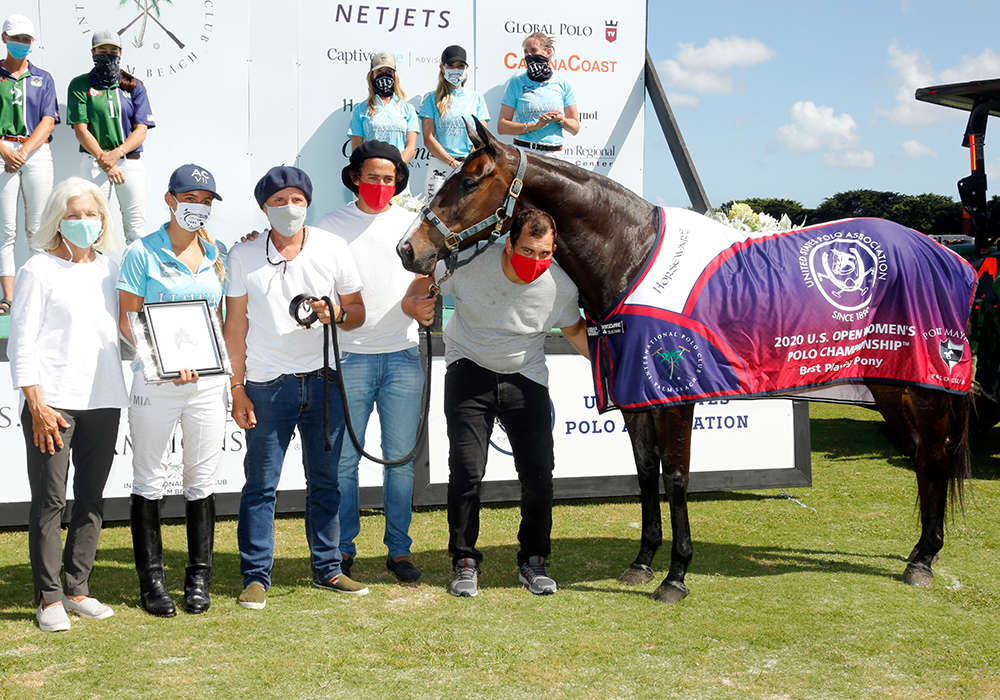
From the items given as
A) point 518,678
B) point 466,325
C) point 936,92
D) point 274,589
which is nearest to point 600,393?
point 466,325

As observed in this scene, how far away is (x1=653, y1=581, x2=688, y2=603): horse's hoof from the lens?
14.2ft

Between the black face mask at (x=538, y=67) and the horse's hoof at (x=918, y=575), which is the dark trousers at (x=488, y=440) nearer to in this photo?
the horse's hoof at (x=918, y=575)

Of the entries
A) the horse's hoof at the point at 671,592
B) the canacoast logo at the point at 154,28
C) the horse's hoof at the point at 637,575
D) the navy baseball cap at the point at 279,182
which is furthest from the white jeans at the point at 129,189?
the horse's hoof at the point at 671,592

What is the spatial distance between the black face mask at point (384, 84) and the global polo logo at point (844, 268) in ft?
15.4

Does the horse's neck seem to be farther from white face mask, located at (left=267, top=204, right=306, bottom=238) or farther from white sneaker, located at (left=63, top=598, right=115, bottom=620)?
white sneaker, located at (left=63, top=598, right=115, bottom=620)

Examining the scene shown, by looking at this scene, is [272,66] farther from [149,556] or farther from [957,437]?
[957,437]

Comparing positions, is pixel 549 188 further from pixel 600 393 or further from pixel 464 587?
pixel 464 587

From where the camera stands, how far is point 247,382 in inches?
164

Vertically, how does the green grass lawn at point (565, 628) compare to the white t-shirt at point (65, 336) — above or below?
below

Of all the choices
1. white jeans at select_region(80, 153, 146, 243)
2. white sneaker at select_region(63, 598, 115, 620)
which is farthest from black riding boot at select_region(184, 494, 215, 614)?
white jeans at select_region(80, 153, 146, 243)

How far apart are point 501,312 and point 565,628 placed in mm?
1419

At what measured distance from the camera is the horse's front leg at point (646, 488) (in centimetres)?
461

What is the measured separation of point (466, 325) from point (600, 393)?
0.71 m

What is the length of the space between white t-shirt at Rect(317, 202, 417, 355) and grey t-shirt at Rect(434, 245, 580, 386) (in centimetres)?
27
